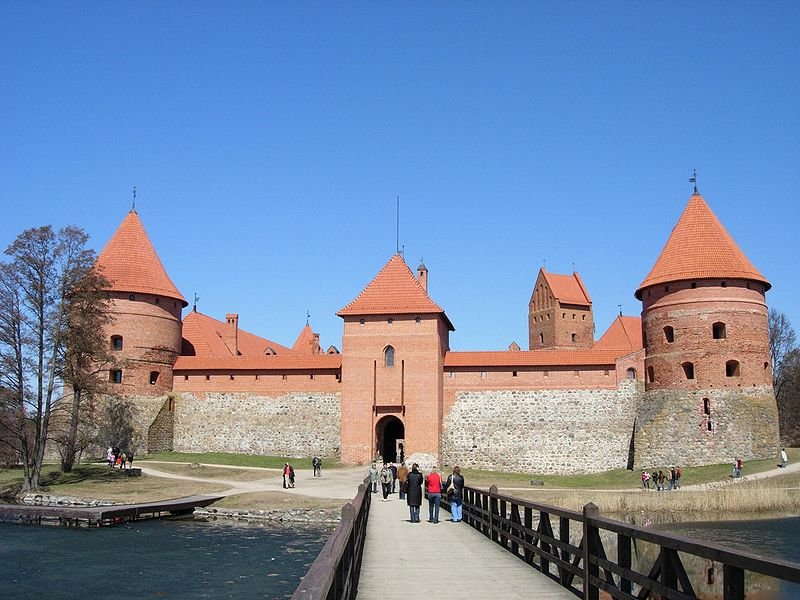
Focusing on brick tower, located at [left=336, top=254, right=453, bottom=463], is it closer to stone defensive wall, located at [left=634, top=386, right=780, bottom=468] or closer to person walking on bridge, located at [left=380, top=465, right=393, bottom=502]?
stone defensive wall, located at [left=634, top=386, right=780, bottom=468]

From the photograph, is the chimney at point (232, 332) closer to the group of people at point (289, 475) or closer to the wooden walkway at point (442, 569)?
the group of people at point (289, 475)

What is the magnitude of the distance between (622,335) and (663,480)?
27500mm

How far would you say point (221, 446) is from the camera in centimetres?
3666

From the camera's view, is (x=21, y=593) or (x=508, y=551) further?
(x=21, y=593)

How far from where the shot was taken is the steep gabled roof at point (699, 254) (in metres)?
33.1

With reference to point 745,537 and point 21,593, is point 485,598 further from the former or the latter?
point 745,537

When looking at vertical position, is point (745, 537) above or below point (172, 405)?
below

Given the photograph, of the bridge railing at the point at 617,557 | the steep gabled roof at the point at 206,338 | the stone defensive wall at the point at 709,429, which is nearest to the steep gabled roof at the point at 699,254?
the stone defensive wall at the point at 709,429

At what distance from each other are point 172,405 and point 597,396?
19.4 m

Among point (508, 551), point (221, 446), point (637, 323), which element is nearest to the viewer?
point (508, 551)

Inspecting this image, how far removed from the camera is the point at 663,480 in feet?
92.3

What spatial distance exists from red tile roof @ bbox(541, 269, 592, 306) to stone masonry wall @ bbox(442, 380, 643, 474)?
96.4 ft

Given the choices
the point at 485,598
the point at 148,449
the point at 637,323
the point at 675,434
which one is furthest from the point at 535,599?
the point at 637,323

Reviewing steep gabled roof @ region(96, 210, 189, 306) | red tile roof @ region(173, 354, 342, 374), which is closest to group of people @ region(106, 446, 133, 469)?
red tile roof @ region(173, 354, 342, 374)
